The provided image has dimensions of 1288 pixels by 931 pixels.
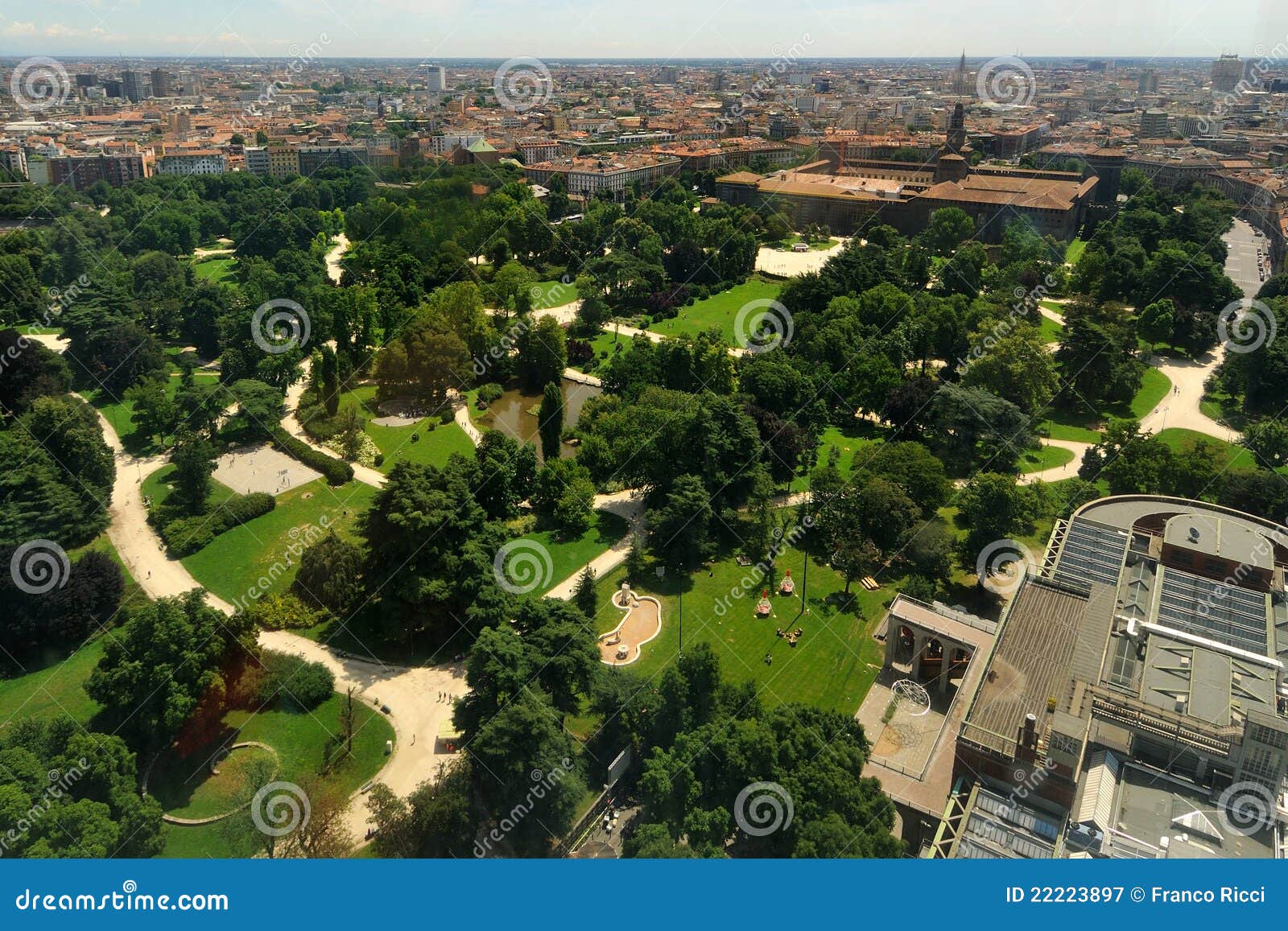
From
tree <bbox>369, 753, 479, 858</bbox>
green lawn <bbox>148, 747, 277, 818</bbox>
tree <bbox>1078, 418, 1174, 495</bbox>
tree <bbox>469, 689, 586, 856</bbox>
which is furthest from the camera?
tree <bbox>1078, 418, 1174, 495</bbox>

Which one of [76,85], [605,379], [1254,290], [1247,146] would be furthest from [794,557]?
[76,85]

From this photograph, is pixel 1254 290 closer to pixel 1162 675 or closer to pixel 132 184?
pixel 1162 675

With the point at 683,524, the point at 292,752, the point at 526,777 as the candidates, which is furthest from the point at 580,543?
the point at 526,777

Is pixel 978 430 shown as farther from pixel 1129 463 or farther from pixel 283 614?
pixel 283 614

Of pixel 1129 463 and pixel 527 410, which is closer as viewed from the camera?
pixel 1129 463

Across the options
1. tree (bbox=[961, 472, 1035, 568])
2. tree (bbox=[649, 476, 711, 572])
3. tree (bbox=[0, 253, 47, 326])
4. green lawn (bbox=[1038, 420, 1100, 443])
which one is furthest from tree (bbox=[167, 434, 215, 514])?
green lawn (bbox=[1038, 420, 1100, 443])

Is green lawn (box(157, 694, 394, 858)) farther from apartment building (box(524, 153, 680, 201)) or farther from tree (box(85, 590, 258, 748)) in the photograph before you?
apartment building (box(524, 153, 680, 201))
